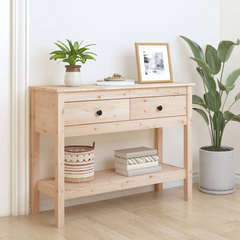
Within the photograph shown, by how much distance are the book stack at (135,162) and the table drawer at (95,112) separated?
320 mm

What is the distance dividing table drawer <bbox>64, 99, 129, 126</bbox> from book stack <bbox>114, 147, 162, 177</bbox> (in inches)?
12.6

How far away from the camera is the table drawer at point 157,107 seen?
2.83 m

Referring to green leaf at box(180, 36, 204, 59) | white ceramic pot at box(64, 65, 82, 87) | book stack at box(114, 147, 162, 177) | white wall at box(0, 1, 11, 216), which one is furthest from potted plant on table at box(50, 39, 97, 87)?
green leaf at box(180, 36, 204, 59)

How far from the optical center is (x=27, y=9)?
108 inches

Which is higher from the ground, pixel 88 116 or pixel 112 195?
pixel 88 116

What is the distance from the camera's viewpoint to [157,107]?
2924mm

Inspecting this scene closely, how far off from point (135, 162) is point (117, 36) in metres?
0.92

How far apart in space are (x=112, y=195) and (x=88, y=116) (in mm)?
842

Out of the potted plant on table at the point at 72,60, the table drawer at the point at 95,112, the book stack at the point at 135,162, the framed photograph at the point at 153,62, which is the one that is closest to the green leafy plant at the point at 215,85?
Answer: the framed photograph at the point at 153,62

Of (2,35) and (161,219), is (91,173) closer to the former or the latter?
(161,219)

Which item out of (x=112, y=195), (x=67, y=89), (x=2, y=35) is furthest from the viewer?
(x=112, y=195)

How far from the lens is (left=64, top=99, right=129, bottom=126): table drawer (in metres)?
2.58

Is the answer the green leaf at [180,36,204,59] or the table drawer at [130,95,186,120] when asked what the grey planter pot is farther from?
the green leaf at [180,36,204,59]

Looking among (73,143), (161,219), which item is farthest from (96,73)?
(161,219)
